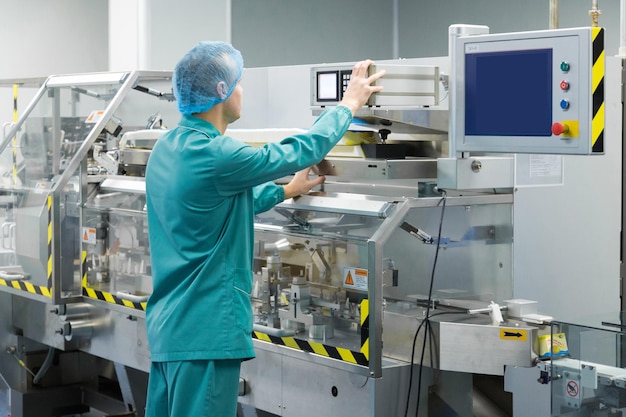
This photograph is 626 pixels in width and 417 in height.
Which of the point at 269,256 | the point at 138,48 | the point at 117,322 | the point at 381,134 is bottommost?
the point at 117,322

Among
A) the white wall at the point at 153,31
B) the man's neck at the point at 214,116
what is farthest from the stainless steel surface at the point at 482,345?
the white wall at the point at 153,31

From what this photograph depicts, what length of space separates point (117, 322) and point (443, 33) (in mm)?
5259

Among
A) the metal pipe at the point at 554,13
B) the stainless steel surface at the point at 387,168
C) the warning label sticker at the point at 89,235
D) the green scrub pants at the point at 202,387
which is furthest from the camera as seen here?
the warning label sticker at the point at 89,235

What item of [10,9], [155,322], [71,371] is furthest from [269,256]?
[10,9]

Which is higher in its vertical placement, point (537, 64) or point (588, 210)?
point (537, 64)

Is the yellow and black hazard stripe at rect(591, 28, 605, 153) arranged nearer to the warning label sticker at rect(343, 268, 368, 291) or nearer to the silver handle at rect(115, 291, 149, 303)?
the warning label sticker at rect(343, 268, 368, 291)

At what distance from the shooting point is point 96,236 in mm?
4445

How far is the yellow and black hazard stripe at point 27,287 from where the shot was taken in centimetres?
454

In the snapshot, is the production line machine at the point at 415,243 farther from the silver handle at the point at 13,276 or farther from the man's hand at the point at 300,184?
the silver handle at the point at 13,276

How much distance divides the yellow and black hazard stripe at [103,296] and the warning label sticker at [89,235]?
0.06 metres

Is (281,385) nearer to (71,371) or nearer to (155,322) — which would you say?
(155,322)

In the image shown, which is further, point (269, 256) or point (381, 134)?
point (269, 256)

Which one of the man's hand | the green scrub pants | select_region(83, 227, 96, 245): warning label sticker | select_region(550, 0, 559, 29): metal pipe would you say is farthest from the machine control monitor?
select_region(83, 227, 96, 245): warning label sticker

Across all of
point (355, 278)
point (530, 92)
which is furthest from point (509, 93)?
point (355, 278)
